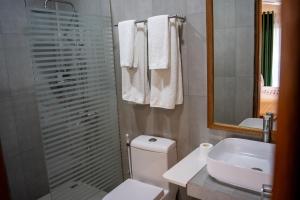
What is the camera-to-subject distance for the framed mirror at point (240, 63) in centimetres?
147

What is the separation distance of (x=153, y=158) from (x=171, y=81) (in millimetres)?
690

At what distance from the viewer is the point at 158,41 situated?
1811 mm

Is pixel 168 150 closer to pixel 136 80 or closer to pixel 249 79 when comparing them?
pixel 136 80

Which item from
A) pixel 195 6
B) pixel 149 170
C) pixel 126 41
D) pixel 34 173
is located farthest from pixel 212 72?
pixel 34 173

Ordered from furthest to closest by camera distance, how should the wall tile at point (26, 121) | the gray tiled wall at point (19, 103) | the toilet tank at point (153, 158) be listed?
the wall tile at point (26, 121), the gray tiled wall at point (19, 103), the toilet tank at point (153, 158)

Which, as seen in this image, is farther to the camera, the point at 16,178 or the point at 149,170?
the point at 16,178

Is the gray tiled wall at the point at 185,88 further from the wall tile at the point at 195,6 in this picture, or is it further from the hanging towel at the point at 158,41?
the hanging towel at the point at 158,41

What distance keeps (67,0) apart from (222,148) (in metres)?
1.89

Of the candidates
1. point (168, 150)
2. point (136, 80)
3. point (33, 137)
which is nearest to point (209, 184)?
point (168, 150)

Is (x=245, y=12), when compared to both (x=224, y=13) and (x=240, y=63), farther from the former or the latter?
(x=240, y=63)

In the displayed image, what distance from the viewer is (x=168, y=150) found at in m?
1.95

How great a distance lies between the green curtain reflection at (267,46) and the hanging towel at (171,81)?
0.61 metres

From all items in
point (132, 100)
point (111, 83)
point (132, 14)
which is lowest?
point (132, 100)

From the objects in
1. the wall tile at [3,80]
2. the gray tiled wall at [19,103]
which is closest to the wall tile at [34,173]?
the gray tiled wall at [19,103]
